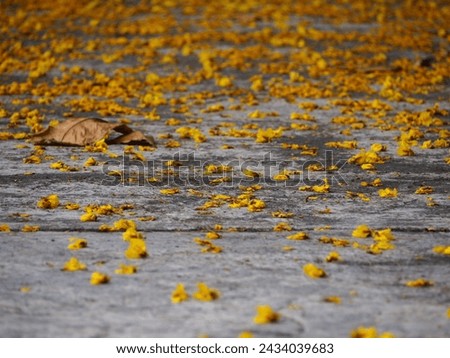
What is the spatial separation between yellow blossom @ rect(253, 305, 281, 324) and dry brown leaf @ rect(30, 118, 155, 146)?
239cm

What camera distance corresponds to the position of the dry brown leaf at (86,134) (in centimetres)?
441

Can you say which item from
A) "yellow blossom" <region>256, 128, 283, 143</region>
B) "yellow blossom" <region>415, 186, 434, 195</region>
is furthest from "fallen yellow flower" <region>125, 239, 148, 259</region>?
"yellow blossom" <region>256, 128, 283, 143</region>

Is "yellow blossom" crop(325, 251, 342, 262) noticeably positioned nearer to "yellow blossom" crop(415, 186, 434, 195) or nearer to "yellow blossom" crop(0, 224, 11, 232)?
"yellow blossom" crop(415, 186, 434, 195)

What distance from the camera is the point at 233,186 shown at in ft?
11.7

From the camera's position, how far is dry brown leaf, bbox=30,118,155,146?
14.5 ft

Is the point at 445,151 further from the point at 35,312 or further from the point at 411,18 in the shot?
the point at 411,18

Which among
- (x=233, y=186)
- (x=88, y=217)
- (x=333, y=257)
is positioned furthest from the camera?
(x=233, y=186)

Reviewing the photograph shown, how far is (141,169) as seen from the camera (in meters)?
3.88

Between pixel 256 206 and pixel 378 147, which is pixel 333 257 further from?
pixel 378 147

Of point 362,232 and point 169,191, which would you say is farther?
point 169,191

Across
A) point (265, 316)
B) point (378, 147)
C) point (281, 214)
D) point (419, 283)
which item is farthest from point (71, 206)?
point (378, 147)

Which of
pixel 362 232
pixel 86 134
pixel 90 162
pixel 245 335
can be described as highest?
pixel 86 134

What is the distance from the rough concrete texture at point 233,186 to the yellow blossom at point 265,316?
4 centimetres

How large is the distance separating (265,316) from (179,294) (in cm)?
32
